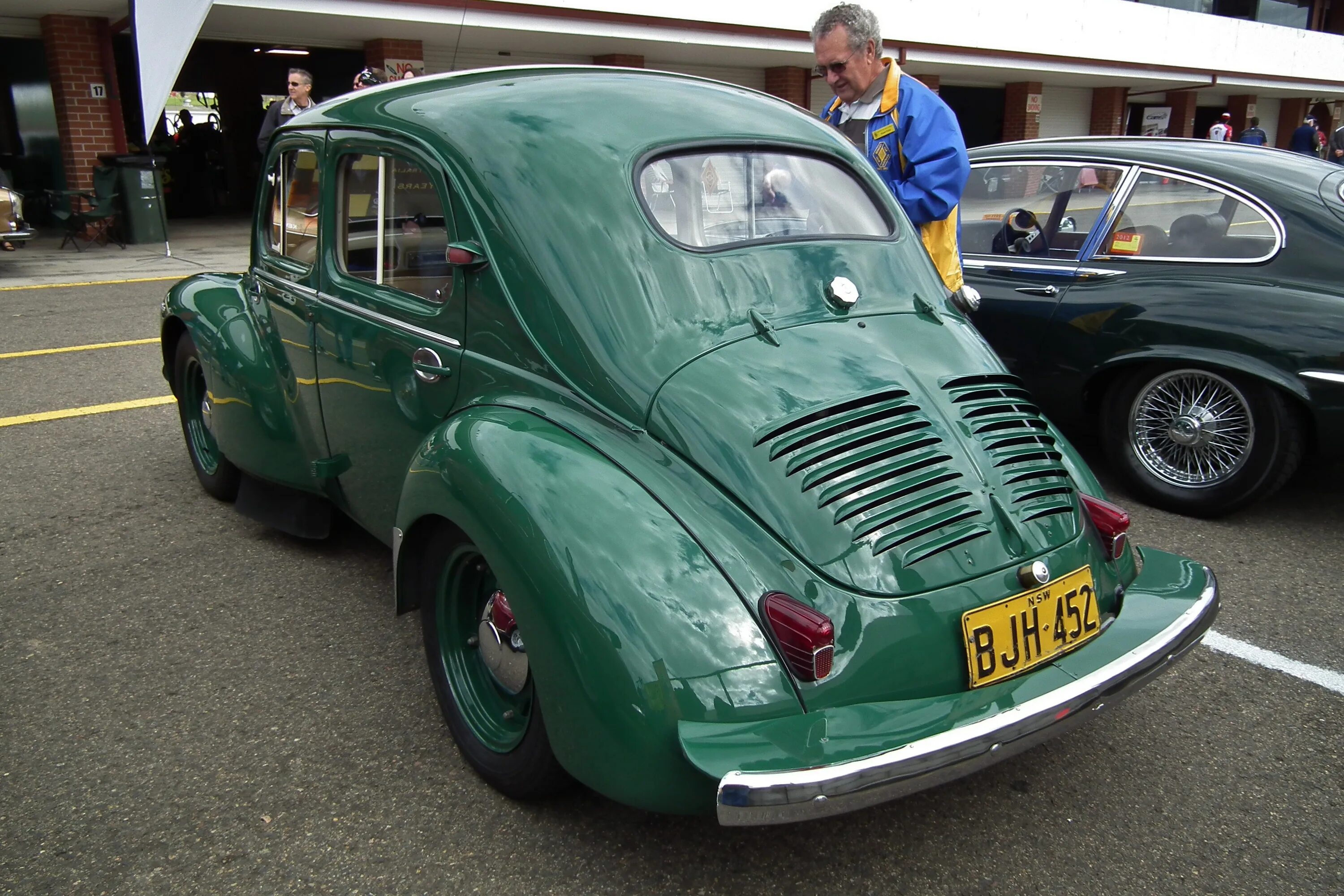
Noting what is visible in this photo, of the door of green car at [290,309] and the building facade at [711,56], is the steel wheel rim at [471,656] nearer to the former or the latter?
the door of green car at [290,309]

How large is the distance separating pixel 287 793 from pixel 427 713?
0.46m

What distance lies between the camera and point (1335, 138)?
14.4 metres

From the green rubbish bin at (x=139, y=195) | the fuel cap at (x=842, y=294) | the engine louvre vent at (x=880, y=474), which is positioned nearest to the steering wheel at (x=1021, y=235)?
the fuel cap at (x=842, y=294)

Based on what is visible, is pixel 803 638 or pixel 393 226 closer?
pixel 803 638

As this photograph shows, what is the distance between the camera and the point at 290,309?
354cm

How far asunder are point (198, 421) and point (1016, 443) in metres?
3.58

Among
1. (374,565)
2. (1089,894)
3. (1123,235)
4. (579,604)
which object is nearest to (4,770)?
(374,565)

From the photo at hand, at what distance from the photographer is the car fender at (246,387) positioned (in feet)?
11.8

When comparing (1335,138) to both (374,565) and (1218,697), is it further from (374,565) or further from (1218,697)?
(374,565)

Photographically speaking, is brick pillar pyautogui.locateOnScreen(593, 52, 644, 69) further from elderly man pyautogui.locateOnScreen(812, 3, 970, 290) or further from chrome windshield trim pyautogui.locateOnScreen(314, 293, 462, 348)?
chrome windshield trim pyautogui.locateOnScreen(314, 293, 462, 348)

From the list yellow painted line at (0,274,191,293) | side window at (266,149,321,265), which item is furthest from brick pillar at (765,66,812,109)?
side window at (266,149,321,265)

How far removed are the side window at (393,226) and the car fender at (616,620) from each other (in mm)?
877

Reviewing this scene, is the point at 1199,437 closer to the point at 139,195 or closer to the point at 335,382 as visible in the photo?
the point at 335,382

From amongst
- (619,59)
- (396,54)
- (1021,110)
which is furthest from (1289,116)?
(396,54)
